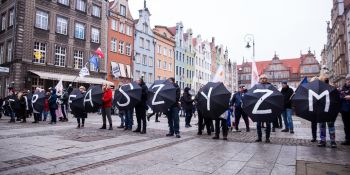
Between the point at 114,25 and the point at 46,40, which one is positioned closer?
the point at 46,40

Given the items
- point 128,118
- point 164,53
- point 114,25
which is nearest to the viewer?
point 128,118

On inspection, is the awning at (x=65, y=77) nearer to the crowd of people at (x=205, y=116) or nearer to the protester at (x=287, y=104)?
the crowd of people at (x=205, y=116)

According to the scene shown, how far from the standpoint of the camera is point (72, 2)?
105 ft

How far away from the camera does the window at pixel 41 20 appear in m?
28.3

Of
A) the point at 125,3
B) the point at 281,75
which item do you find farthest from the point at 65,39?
the point at 281,75

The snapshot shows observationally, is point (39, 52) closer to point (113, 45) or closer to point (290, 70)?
point (113, 45)

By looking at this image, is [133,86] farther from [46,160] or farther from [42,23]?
[42,23]

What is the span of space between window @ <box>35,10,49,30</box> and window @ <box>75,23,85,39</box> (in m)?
3.76

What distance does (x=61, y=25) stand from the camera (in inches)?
1219

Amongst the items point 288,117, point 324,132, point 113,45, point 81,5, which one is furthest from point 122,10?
point 324,132

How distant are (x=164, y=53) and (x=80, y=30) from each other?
2113 centimetres

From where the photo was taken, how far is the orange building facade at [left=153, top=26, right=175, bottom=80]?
4975 centimetres

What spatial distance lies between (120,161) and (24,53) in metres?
25.3

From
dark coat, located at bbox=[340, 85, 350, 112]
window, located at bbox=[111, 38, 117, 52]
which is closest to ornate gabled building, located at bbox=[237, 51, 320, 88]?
window, located at bbox=[111, 38, 117, 52]
